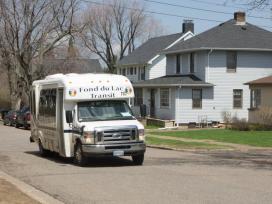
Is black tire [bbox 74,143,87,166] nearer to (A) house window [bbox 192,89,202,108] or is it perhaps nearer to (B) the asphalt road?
(B) the asphalt road

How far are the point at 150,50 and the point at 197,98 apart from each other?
17.2m

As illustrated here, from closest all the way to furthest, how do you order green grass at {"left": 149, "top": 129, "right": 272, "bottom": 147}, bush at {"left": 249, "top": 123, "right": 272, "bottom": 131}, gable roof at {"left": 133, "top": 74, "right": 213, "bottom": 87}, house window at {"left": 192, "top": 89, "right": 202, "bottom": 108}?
green grass at {"left": 149, "top": 129, "right": 272, "bottom": 147}
bush at {"left": 249, "top": 123, "right": 272, "bottom": 131}
gable roof at {"left": 133, "top": 74, "right": 213, "bottom": 87}
house window at {"left": 192, "top": 89, "right": 202, "bottom": 108}

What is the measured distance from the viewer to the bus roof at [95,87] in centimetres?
1889

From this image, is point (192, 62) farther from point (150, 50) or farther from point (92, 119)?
point (92, 119)

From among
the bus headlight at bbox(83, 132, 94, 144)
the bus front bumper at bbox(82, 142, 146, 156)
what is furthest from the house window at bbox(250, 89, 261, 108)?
the bus headlight at bbox(83, 132, 94, 144)

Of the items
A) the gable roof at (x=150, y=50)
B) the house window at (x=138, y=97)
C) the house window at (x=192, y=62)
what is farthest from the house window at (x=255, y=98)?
the gable roof at (x=150, y=50)

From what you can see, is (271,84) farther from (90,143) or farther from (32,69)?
(32,69)

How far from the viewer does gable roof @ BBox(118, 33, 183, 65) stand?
196ft

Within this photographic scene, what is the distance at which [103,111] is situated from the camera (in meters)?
18.9

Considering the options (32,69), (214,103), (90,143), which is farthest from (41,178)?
(32,69)

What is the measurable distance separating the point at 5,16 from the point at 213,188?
153 ft

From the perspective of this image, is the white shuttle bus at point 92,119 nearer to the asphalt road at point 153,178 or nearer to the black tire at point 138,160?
the black tire at point 138,160

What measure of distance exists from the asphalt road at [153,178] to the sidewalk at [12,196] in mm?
Answer: 701

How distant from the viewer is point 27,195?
471 inches
